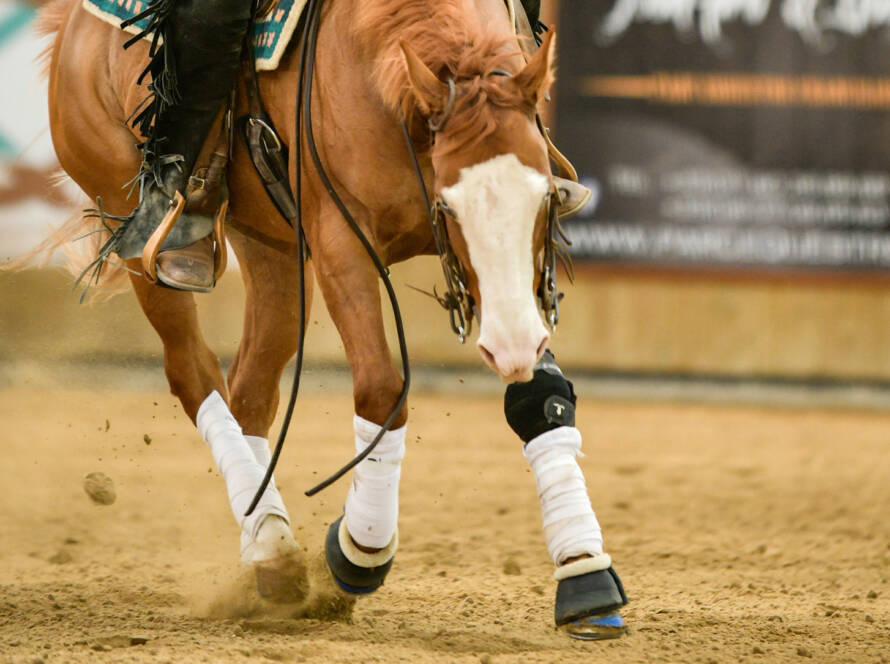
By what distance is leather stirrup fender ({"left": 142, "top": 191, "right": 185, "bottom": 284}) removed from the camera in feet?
11.3

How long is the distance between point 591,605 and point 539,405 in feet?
1.65

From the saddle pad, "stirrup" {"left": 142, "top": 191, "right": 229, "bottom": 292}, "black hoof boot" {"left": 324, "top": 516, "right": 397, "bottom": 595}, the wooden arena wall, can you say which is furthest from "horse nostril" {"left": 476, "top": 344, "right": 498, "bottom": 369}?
the wooden arena wall

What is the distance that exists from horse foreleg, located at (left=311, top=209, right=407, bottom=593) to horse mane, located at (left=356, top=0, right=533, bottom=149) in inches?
16.1

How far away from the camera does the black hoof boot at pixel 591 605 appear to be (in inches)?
114

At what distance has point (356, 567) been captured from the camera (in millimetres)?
3156

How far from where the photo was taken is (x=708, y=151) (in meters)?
8.40

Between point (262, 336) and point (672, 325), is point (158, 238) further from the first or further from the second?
point (672, 325)

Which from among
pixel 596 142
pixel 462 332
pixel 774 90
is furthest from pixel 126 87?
pixel 774 90

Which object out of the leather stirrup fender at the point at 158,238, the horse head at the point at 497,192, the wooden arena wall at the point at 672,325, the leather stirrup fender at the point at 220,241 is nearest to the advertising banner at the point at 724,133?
the wooden arena wall at the point at 672,325

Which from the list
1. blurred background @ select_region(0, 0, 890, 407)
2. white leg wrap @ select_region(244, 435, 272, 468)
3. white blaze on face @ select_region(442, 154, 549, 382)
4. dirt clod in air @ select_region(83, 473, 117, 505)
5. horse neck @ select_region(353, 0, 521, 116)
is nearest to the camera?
white blaze on face @ select_region(442, 154, 549, 382)

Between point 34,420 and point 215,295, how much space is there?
1831mm

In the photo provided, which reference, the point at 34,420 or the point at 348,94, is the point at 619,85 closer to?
the point at 34,420

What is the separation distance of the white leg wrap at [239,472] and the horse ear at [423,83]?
1.36 metres

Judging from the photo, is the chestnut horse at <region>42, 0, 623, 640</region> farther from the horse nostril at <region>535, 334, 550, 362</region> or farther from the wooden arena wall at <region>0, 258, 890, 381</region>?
the wooden arena wall at <region>0, 258, 890, 381</region>
